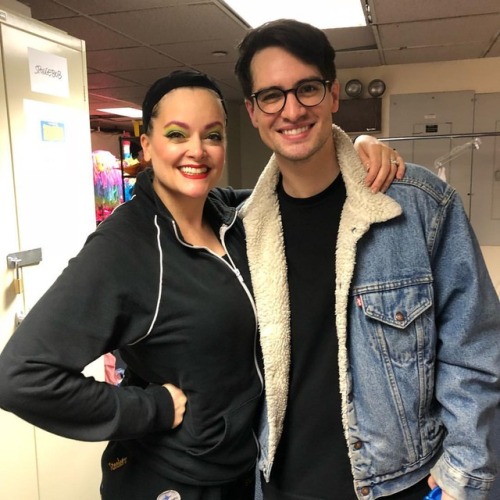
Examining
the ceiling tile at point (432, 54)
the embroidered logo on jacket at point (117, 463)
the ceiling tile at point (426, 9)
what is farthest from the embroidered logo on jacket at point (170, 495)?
the ceiling tile at point (432, 54)

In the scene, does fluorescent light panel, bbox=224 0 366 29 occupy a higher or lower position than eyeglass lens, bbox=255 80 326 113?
higher

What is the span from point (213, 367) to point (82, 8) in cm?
253

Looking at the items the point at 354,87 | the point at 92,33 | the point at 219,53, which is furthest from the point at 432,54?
the point at 92,33

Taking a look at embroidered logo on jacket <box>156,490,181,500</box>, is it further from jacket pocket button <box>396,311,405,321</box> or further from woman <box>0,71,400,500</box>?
jacket pocket button <box>396,311,405,321</box>

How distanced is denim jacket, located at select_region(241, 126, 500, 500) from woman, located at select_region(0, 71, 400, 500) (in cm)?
12

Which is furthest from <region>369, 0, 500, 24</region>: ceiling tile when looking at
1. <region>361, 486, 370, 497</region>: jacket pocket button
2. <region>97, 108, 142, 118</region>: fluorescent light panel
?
<region>97, 108, 142, 118</region>: fluorescent light panel

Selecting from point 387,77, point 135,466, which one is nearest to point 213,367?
point 135,466

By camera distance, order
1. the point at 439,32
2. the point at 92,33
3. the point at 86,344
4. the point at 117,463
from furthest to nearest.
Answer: the point at 439,32, the point at 92,33, the point at 117,463, the point at 86,344

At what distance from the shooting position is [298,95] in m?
1.22

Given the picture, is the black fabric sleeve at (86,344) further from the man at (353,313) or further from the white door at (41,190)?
the white door at (41,190)

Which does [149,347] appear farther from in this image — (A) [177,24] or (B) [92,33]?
(B) [92,33]

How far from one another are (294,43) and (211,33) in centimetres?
254

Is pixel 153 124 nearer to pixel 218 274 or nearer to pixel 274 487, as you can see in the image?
pixel 218 274

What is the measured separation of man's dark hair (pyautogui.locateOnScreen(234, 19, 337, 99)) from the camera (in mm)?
1209
